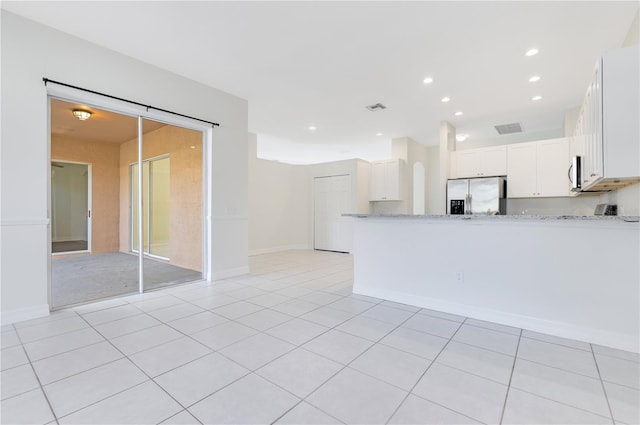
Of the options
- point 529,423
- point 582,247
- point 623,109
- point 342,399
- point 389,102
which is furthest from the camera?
point 389,102

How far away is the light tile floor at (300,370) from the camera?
156 centimetres

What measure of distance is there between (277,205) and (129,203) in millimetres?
3382

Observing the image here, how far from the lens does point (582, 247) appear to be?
252 cm

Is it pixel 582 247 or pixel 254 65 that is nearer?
pixel 582 247

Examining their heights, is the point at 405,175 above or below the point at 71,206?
above

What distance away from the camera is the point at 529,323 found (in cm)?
270

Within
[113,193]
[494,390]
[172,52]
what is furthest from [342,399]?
[113,193]

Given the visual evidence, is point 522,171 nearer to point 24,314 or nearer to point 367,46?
point 367,46

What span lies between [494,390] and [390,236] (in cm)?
206

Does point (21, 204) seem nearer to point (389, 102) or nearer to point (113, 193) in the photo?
point (113, 193)

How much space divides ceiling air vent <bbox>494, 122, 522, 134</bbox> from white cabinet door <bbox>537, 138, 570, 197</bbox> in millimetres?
908

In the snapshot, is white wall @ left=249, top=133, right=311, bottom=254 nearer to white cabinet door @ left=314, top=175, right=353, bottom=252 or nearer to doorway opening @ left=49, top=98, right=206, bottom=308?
white cabinet door @ left=314, top=175, right=353, bottom=252

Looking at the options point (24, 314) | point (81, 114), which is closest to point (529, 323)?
point (24, 314)

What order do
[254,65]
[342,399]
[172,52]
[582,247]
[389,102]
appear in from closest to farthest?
[342,399]
[582,247]
[172,52]
[254,65]
[389,102]
